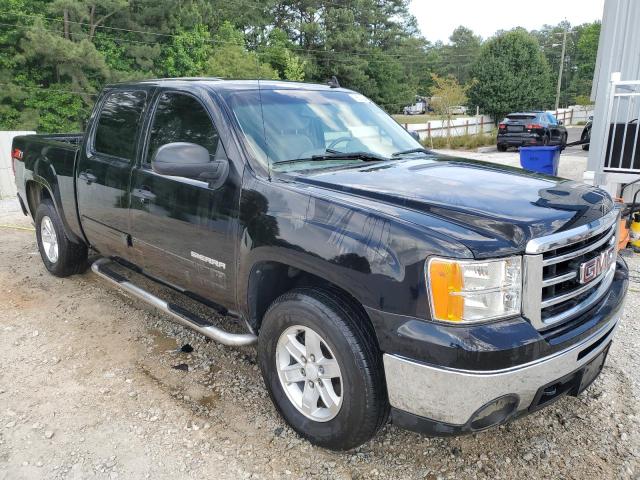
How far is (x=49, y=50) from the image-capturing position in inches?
1104

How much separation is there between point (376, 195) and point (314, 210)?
1.03 ft

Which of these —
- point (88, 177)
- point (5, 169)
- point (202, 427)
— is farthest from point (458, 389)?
point (5, 169)

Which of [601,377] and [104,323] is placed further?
[104,323]

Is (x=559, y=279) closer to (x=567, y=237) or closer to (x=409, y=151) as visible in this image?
(x=567, y=237)

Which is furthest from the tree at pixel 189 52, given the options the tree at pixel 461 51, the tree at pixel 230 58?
the tree at pixel 461 51

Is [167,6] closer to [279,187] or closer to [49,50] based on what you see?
[49,50]

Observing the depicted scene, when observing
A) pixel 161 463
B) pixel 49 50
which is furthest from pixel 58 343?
pixel 49 50

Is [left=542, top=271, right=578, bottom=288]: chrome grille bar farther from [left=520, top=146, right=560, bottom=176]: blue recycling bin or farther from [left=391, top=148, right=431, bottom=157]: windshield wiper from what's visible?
[left=520, top=146, right=560, bottom=176]: blue recycling bin

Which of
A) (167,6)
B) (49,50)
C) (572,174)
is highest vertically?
(167,6)

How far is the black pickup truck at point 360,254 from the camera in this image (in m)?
2.22

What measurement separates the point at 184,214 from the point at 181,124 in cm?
67

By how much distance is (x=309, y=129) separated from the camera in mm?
3484

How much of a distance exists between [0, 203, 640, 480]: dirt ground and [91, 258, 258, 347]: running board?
37cm

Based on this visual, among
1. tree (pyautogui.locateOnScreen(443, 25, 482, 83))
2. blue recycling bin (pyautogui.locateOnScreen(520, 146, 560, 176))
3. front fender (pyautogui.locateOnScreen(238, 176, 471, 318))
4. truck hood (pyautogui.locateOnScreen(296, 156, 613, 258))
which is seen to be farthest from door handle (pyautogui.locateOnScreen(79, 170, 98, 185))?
tree (pyautogui.locateOnScreen(443, 25, 482, 83))
